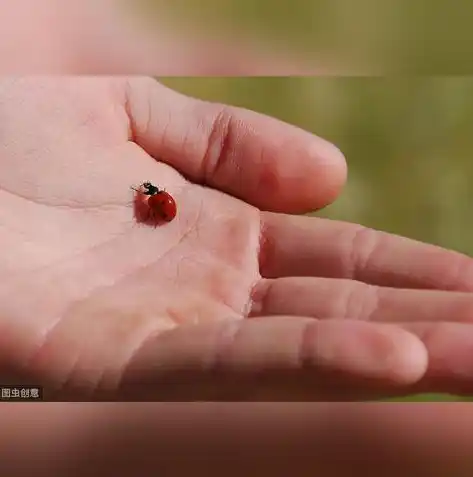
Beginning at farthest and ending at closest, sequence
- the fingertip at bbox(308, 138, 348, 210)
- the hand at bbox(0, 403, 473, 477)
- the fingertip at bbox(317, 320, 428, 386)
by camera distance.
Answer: the fingertip at bbox(308, 138, 348, 210), the hand at bbox(0, 403, 473, 477), the fingertip at bbox(317, 320, 428, 386)

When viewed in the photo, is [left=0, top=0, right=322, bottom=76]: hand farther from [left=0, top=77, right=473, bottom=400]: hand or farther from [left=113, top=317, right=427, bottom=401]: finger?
[left=113, top=317, right=427, bottom=401]: finger

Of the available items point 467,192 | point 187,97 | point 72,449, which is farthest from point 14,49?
point 467,192

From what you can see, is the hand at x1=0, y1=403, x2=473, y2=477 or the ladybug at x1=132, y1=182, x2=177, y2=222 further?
the ladybug at x1=132, y1=182, x2=177, y2=222

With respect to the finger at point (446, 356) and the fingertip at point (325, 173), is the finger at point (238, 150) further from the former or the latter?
the finger at point (446, 356)

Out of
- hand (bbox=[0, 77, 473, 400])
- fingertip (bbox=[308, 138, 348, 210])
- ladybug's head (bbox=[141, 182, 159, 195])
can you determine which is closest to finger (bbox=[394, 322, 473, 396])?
hand (bbox=[0, 77, 473, 400])

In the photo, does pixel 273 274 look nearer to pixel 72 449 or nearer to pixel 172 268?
pixel 172 268

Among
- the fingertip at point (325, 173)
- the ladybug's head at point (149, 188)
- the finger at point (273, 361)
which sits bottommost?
the finger at point (273, 361)

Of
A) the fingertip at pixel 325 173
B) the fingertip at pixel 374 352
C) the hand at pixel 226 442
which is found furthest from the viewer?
the fingertip at pixel 325 173

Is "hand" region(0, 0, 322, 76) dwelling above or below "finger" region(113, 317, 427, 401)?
above

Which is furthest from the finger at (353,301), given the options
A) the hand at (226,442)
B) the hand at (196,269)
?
the hand at (226,442)
